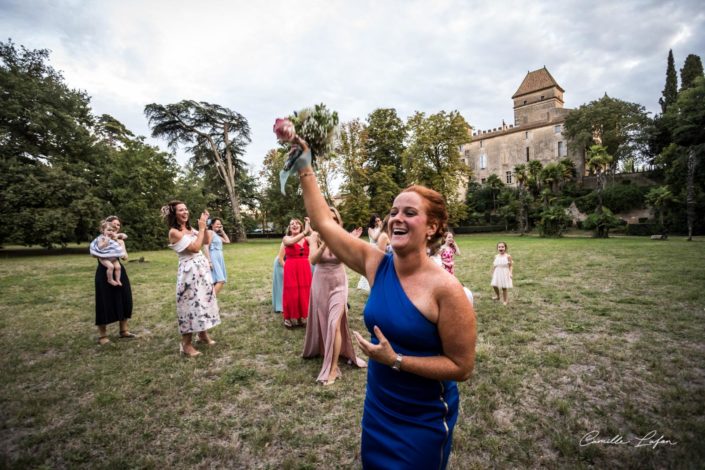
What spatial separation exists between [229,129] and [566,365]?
42.3m

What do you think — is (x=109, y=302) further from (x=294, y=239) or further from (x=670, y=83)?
(x=670, y=83)

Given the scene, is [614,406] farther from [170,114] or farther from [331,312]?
[170,114]

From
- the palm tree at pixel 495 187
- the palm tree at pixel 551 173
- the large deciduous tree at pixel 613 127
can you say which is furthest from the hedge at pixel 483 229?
the large deciduous tree at pixel 613 127

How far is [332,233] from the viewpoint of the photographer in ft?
6.72

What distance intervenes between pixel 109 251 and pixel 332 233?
252 inches

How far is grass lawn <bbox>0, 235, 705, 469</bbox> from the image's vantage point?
132 inches

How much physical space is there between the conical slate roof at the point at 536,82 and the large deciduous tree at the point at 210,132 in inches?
2336

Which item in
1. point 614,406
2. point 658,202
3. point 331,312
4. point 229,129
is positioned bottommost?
point 614,406

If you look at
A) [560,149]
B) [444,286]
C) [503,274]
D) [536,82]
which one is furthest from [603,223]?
[536,82]

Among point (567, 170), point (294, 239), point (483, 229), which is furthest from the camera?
point (567, 170)

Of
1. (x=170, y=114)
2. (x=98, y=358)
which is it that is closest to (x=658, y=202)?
(x=98, y=358)

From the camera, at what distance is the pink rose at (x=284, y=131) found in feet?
6.29

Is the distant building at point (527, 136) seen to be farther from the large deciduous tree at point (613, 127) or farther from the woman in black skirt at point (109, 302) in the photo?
the woman in black skirt at point (109, 302)

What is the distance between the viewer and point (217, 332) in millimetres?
7191
